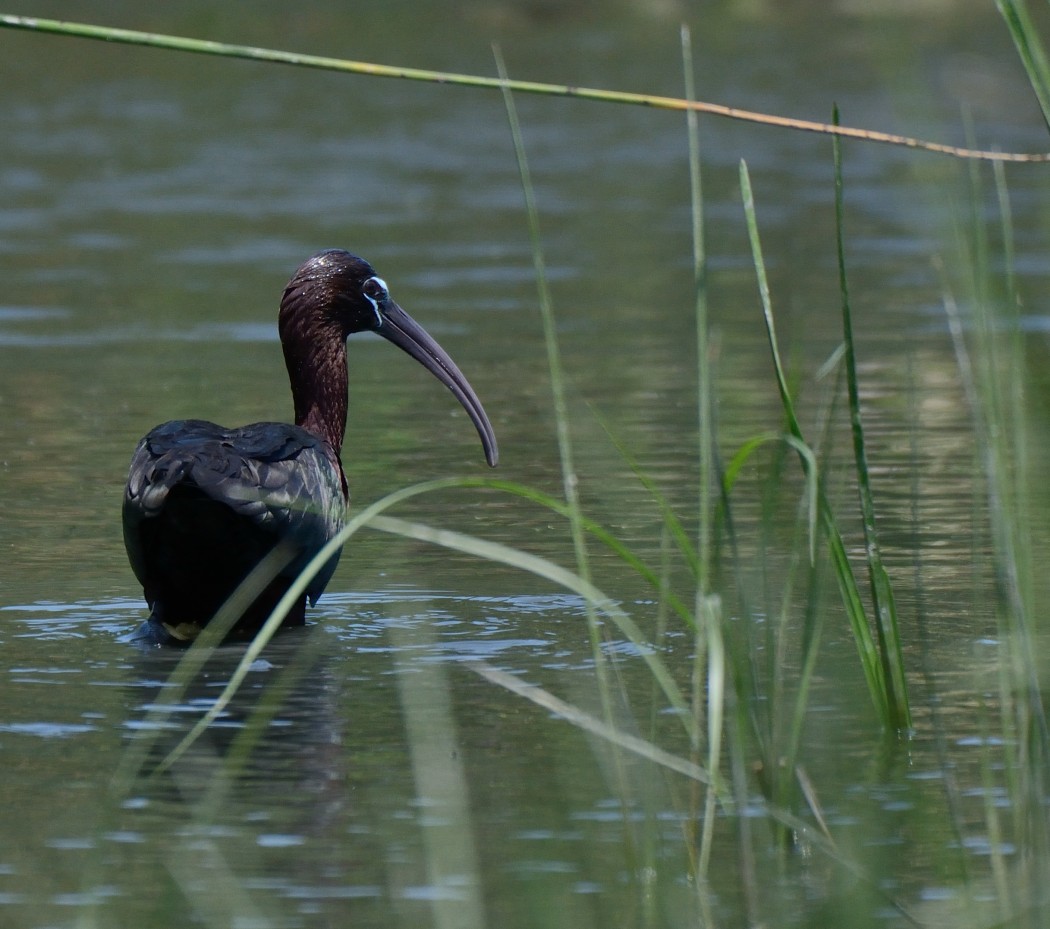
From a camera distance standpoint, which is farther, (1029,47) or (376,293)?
(376,293)

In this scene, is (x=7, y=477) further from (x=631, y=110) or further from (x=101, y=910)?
(x=631, y=110)

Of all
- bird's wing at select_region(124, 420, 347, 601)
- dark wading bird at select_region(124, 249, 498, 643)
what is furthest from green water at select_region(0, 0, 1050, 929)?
bird's wing at select_region(124, 420, 347, 601)

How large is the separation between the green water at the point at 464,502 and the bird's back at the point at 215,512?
0.79ft

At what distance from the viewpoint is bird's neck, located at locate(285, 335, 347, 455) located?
7.59 meters

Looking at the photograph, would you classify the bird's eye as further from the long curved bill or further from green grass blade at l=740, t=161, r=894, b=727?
green grass blade at l=740, t=161, r=894, b=727

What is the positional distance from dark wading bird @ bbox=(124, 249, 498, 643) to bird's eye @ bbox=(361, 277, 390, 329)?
18 cm

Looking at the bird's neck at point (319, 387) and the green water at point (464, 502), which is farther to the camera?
the bird's neck at point (319, 387)

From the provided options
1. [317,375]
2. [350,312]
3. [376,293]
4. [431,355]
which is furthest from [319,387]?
[431,355]

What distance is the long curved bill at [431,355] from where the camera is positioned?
7.96 metres

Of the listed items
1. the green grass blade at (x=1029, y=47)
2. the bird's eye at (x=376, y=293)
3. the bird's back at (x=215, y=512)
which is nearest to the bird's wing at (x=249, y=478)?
the bird's back at (x=215, y=512)

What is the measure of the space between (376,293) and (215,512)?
200cm

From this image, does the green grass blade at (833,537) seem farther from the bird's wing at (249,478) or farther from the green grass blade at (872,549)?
the bird's wing at (249,478)

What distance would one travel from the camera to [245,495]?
19.7 ft

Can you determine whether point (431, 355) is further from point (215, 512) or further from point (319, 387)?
point (215, 512)
